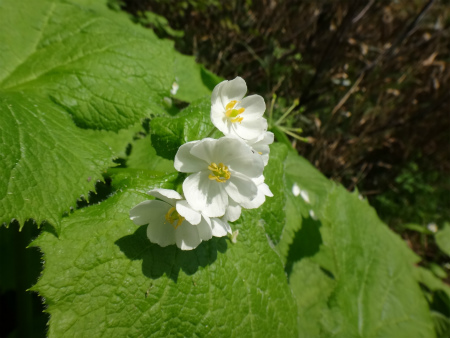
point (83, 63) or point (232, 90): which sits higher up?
point (232, 90)

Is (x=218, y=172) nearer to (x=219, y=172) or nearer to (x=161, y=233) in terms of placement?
(x=219, y=172)

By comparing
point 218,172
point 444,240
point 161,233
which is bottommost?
point 444,240

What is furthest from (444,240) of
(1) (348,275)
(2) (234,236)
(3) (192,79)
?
(2) (234,236)

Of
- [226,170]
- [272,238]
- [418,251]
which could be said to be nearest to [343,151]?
[418,251]

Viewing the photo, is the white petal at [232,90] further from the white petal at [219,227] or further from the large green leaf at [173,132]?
the white petal at [219,227]

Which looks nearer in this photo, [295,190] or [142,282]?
[142,282]

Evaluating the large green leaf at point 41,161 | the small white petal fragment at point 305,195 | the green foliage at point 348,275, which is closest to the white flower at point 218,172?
the large green leaf at point 41,161

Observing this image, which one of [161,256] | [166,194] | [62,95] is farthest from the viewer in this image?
[62,95]
